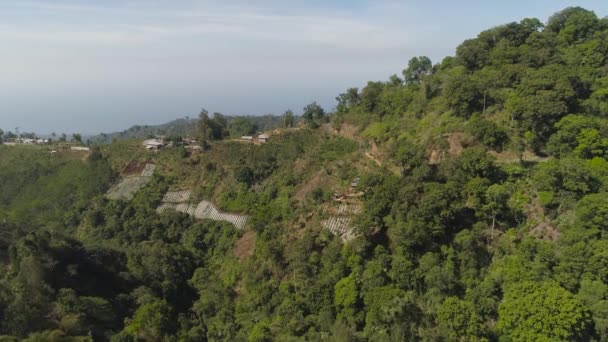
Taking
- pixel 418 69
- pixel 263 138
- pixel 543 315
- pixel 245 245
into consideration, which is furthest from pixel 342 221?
pixel 418 69

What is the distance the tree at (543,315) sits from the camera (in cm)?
1527

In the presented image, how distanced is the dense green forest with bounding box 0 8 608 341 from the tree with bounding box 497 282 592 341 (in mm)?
69

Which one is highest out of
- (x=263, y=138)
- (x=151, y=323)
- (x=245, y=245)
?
(x=263, y=138)

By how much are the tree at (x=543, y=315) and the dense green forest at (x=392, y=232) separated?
0.23ft

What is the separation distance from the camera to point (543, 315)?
15578mm

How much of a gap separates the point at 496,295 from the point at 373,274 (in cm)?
589

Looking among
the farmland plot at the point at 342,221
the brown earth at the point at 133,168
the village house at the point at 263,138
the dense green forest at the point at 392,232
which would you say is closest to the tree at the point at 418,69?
the dense green forest at the point at 392,232

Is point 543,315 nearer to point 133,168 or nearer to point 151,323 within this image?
point 151,323

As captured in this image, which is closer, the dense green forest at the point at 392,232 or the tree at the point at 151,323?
the dense green forest at the point at 392,232

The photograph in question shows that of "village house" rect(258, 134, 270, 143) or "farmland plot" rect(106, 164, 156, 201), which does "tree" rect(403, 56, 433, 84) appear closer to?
"village house" rect(258, 134, 270, 143)

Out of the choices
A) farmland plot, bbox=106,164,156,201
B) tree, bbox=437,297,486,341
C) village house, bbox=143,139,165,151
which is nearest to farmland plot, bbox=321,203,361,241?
tree, bbox=437,297,486,341

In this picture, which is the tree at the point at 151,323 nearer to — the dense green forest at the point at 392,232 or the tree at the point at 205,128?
the dense green forest at the point at 392,232

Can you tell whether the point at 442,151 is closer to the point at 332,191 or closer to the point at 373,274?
the point at 332,191

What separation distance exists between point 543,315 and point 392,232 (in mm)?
8232
